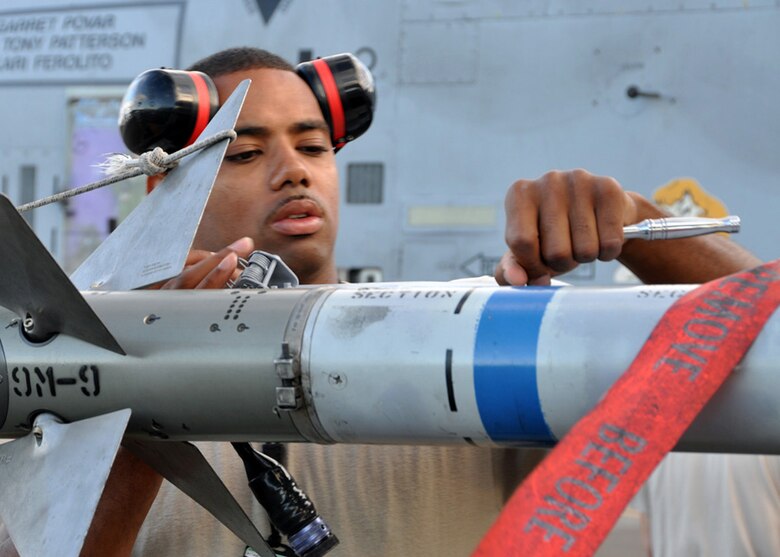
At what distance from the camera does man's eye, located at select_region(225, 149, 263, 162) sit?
2.45 meters

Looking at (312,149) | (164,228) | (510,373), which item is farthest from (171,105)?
(510,373)

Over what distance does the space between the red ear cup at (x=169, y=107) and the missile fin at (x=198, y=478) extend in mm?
842

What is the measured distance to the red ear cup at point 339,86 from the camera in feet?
8.29

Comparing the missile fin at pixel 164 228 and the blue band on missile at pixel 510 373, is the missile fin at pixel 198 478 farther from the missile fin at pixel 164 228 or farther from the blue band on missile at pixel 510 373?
the blue band on missile at pixel 510 373

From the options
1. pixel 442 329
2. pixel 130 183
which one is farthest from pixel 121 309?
pixel 130 183

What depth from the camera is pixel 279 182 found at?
7.86 feet

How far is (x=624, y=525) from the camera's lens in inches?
240

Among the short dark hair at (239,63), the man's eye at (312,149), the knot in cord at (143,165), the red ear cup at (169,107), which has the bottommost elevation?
the man's eye at (312,149)

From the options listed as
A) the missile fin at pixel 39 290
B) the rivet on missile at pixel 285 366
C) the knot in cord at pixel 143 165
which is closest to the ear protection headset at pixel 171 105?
the knot in cord at pixel 143 165

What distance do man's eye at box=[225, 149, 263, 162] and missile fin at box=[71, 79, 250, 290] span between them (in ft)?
2.71

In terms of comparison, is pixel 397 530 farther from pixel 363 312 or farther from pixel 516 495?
pixel 516 495

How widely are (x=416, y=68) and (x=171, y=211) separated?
18.8ft

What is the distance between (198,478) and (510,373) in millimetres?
578

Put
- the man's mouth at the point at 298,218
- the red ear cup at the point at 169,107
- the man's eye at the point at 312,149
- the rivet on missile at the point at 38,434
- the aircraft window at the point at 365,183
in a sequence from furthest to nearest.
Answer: the aircraft window at the point at 365,183 < the man's eye at the point at 312,149 < the man's mouth at the point at 298,218 < the red ear cup at the point at 169,107 < the rivet on missile at the point at 38,434
